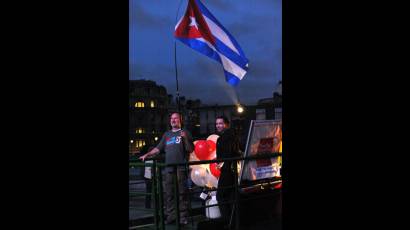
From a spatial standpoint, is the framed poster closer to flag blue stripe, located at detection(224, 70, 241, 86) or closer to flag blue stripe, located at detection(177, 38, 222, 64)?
flag blue stripe, located at detection(224, 70, 241, 86)

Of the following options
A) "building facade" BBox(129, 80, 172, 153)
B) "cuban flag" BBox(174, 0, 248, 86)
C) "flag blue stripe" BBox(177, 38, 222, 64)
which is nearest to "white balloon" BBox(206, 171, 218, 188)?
"cuban flag" BBox(174, 0, 248, 86)

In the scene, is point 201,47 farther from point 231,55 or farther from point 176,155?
point 176,155

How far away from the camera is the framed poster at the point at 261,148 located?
7.26 meters

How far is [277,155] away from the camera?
24.7 feet

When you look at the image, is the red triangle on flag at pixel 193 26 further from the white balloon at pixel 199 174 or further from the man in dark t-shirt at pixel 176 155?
the white balloon at pixel 199 174

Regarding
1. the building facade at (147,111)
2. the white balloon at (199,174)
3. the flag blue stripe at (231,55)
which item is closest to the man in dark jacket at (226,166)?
the white balloon at (199,174)

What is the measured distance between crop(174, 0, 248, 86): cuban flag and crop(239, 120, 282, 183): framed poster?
0.97 m

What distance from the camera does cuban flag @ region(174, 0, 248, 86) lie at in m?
7.29

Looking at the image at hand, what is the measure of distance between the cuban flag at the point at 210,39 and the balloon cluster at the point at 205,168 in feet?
4.03
